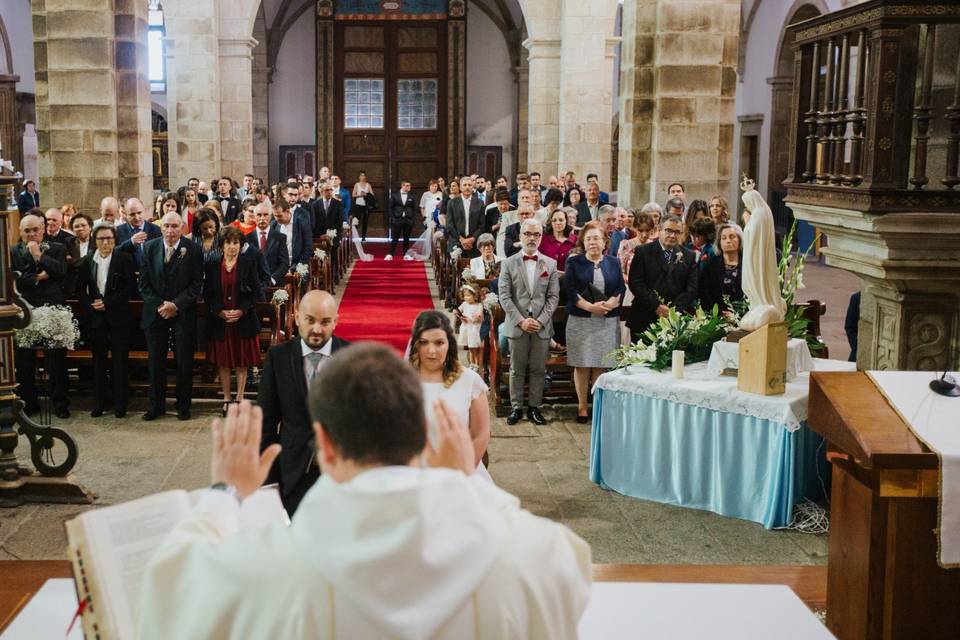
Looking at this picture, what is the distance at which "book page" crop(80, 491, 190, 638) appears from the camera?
2.46 metres

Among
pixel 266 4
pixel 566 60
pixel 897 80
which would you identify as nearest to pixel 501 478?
pixel 897 80

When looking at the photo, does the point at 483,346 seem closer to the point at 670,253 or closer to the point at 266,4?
the point at 670,253

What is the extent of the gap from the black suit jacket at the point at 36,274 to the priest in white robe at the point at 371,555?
7.10 meters

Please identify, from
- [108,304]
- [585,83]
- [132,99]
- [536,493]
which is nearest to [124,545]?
[536,493]

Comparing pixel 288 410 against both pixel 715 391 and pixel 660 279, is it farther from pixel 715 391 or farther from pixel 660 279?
pixel 660 279

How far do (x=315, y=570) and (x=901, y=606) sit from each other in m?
2.21

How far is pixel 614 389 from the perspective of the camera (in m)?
6.99

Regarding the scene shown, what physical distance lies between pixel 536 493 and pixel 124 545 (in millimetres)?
4756

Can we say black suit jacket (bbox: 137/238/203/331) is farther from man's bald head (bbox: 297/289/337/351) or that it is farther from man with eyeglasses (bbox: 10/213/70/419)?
man's bald head (bbox: 297/289/337/351)

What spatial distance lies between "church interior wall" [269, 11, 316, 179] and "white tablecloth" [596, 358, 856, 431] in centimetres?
2139

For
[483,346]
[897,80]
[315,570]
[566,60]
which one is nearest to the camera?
[315,570]

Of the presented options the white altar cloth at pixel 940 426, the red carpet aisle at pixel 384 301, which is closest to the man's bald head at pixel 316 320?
the white altar cloth at pixel 940 426

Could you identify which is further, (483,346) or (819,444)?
(483,346)

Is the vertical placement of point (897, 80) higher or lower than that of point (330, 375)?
higher
